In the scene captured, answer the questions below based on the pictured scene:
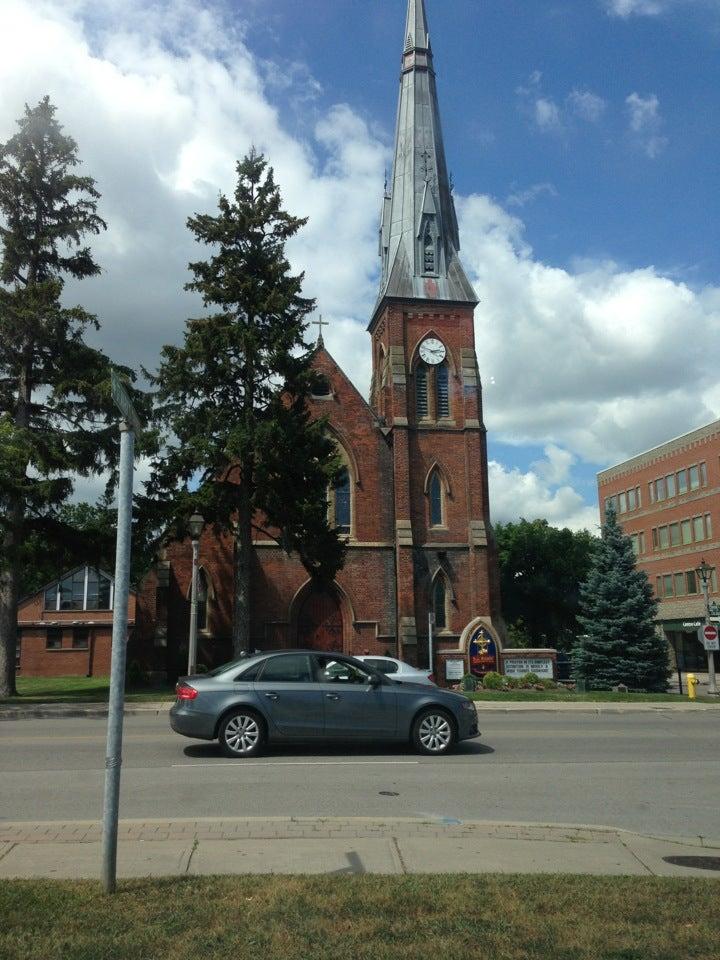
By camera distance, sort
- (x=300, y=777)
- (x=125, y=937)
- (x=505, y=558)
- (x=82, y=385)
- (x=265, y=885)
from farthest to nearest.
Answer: (x=505, y=558), (x=82, y=385), (x=300, y=777), (x=265, y=885), (x=125, y=937)

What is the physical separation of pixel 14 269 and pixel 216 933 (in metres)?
23.6

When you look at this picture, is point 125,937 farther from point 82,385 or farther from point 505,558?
point 505,558

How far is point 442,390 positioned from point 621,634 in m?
12.9

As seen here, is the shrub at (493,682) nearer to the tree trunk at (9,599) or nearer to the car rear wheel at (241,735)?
the tree trunk at (9,599)

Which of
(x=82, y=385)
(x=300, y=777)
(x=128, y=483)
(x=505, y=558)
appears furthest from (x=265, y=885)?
(x=505, y=558)

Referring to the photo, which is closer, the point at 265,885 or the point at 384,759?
the point at 265,885

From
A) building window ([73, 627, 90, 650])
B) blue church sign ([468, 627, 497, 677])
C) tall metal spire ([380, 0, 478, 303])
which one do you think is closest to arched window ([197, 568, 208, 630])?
blue church sign ([468, 627, 497, 677])

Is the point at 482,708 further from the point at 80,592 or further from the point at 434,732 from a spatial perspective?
the point at 80,592

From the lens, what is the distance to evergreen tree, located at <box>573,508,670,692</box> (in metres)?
30.0

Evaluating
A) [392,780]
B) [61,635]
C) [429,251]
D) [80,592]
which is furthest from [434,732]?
[80,592]

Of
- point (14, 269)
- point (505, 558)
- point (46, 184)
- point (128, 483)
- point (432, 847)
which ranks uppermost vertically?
point (46, 184)

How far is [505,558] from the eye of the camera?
6181 cm

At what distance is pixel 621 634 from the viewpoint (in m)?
30.5

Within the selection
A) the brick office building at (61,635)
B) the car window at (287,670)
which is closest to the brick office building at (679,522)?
the brick office building at (61,635)
